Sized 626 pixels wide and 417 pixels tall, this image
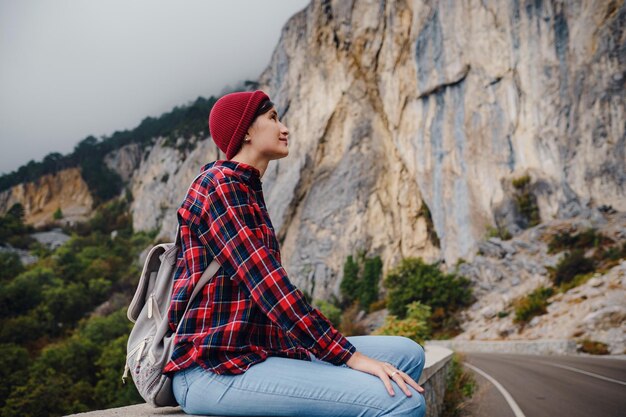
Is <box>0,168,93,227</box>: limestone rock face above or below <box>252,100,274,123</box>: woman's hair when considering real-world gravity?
above

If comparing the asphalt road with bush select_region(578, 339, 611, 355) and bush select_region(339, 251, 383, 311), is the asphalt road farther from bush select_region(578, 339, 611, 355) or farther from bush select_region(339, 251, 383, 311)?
bush select_region(339, 251, 383, 311)

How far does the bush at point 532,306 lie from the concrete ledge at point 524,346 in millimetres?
2397

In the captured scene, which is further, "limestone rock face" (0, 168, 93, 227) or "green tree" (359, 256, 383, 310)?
"limestone rock face" (0, 168, 93, 227)

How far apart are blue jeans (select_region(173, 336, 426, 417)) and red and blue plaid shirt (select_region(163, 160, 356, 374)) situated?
0.15ft

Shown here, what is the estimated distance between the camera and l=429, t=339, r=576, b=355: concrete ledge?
1427 cm

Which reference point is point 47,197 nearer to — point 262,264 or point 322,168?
point 322,168

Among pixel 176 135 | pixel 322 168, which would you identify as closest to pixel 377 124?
pixel 322 168

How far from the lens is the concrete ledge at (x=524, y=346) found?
1427cm

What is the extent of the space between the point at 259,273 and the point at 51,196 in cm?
11499

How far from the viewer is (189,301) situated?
1586 millimetres

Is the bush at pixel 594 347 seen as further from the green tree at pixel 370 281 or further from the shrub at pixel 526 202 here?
the green tree at pixel 370 281

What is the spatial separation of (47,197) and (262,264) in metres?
115

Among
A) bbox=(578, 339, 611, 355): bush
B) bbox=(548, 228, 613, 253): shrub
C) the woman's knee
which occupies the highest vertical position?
the woman's knee

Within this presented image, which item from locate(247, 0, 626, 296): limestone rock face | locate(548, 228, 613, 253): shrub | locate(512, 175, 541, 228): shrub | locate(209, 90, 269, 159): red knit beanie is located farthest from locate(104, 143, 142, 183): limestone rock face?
locate(209, 90, 269, 159): red knit beanie
